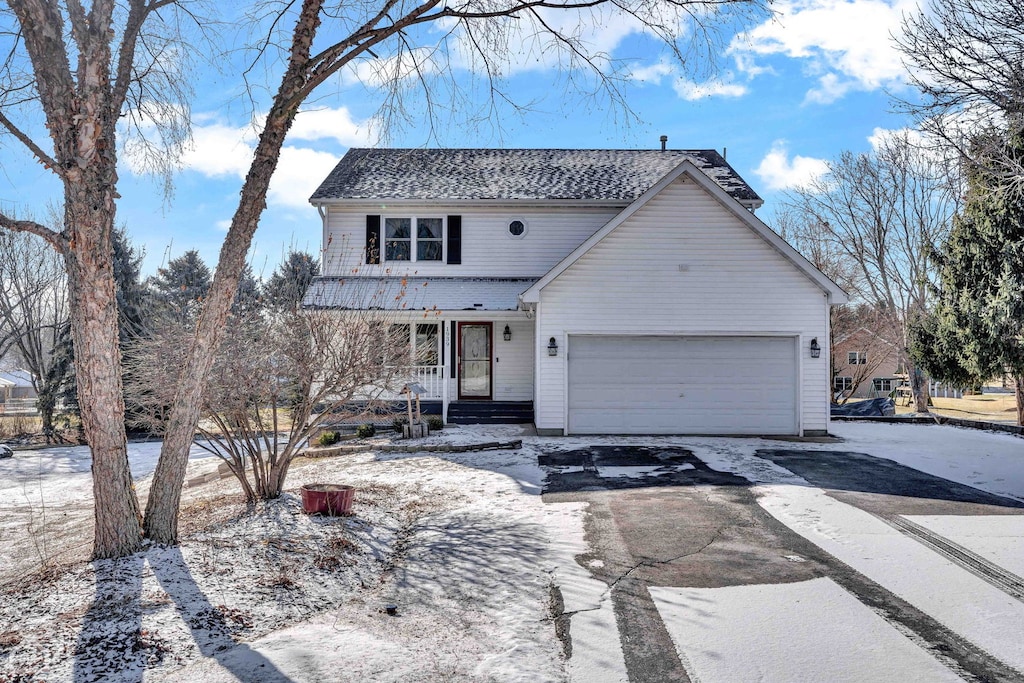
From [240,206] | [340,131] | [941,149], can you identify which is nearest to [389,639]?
[240,206]

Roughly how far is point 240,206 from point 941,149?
9551 mm

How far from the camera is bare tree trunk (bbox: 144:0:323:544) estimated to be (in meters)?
5.67

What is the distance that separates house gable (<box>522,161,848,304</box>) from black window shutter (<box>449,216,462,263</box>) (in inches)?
180

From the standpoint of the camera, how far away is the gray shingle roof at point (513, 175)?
18062 mm

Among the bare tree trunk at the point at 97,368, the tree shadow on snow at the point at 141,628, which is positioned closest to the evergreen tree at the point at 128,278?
the bare tree trunk at the point at 97,368

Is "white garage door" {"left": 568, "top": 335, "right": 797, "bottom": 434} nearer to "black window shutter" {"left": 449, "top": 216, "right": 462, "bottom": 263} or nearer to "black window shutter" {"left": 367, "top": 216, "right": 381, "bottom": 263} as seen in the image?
"black window shutter" {"left": 449, "top": 216, "right": 462, "bottom": 263}

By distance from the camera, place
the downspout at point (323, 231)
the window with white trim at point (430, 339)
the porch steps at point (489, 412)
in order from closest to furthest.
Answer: the porch steps at point (489, 412) → the window with white trim at point (430, 339) → the downspout at point (323, 231)

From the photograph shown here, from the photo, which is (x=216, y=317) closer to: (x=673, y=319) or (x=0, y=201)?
(x=673, y=319)

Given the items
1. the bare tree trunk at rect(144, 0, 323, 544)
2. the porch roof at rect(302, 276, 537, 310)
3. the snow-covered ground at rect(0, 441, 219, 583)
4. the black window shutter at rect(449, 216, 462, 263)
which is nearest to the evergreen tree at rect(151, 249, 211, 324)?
the snow-covered ground at rect(0, 441, 219, 583)

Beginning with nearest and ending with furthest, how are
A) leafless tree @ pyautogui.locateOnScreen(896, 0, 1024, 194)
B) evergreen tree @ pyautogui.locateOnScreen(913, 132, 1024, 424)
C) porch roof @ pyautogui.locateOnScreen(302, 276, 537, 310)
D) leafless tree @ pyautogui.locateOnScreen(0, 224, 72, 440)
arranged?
leafless tree @ pyautogui.locateOnScreen(896, 0, 1024, 194)
evergreen tree @ pyautogui.locateOnScreen(913, 132, 1024, 424)
porch roof @ pyautogui.locateOnScreen(302, 276, 537, 310)
leafless tree @ pyautogui.locateOnScreen(0, 224, 72, 440)

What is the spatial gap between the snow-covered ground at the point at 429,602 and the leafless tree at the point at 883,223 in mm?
22379

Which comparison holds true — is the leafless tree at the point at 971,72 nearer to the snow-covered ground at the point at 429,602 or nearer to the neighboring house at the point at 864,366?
the snow-covered ground at the point at 429,602

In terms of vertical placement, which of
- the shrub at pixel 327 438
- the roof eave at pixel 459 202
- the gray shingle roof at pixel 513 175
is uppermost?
the gray shingle roof at pixel 513 175

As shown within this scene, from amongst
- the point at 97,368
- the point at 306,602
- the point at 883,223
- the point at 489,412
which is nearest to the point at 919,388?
the point at 883,223
